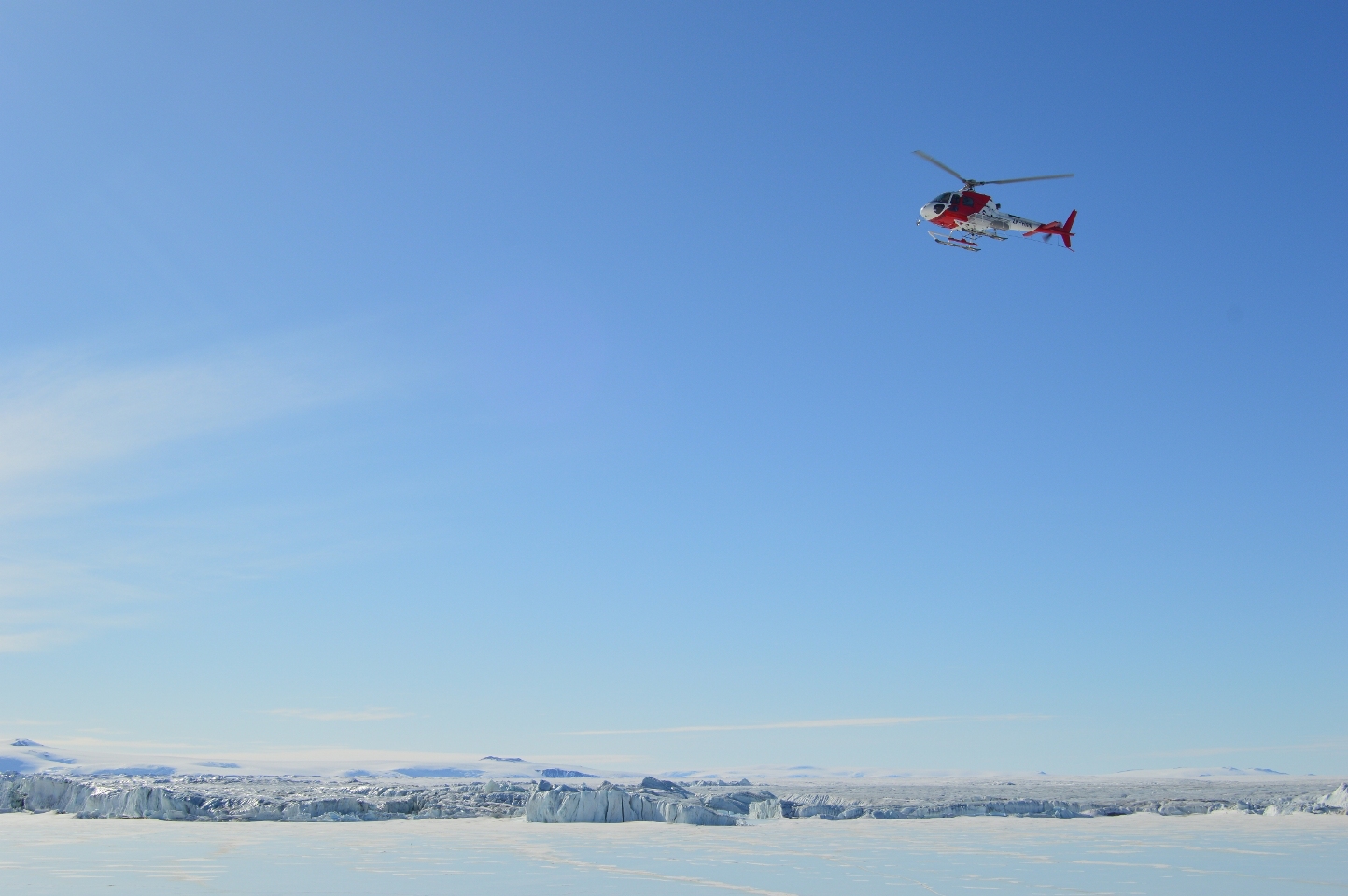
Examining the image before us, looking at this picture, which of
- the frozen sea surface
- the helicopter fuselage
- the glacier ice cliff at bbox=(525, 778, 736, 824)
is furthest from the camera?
the helicopter fuselage

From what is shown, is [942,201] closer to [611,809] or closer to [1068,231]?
[1068,231]

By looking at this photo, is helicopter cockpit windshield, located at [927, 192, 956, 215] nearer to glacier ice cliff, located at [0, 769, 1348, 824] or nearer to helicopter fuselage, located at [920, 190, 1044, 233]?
helicopter fuselage, located at [920, 190, 1044, 233]

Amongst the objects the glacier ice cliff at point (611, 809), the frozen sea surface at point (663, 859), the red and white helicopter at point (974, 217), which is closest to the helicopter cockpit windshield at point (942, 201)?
the red and white helicopter at point (974, 217)

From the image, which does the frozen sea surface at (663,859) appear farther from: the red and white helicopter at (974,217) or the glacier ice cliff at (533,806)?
the red and white helicopter at (974,217)

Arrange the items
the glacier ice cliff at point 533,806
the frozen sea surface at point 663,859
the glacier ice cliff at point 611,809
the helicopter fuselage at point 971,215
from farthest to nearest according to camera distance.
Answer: the helicopter fuselage at point 971,215 < the glacier ice cliff at point 533,806 < the glacier ice cliff at point 611,809 < the frozen sea surface at point 663,859

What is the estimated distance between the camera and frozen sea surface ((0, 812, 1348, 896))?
→ 20281 mm

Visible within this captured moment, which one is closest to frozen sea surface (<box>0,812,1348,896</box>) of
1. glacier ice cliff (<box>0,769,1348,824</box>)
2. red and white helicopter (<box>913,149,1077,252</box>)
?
glacier ice cliff (<box>0,769,1348,824</box>)

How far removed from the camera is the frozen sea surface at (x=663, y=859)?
66.5 ft

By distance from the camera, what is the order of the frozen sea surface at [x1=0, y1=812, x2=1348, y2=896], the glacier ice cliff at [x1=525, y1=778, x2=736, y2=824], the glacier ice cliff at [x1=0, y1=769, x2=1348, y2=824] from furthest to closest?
the glacier ice cliff at [x1=0, y1=769, x2=1348, y2=824], the glacier ice cliff at [x1=525, y1=778, x2=736, y2=824], the frozen sea surface at [x1=0, y1=812, x2=1348, y2=896]

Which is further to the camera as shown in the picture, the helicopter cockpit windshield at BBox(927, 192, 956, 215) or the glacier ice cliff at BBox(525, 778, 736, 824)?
the helicopter cockpit windshield at BBox(927, 192, 956, 215)

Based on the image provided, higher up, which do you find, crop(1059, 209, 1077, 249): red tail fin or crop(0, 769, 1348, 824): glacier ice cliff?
crop(1059, 209, 1077, 249): red tail fin

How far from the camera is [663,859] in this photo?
1009 inches

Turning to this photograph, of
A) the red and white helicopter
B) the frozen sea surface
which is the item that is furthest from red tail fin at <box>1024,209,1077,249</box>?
the frozen sea surface

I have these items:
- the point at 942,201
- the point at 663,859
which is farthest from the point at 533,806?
the point at 942,201
